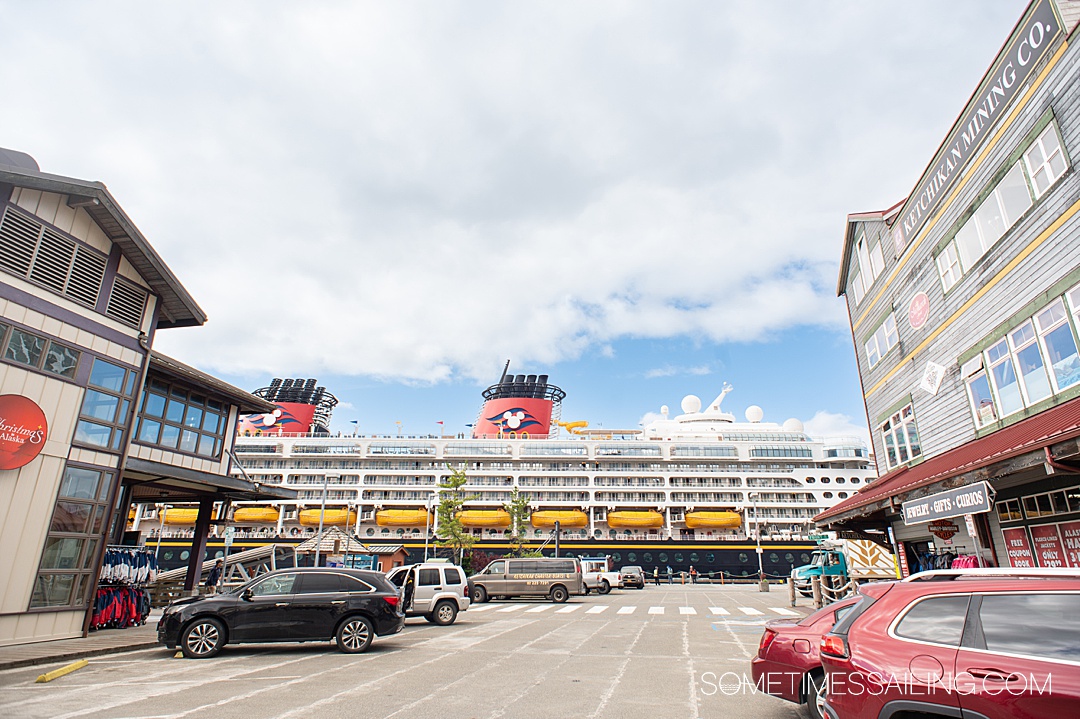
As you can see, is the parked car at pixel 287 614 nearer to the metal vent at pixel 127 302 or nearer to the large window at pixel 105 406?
the large window at pixel 105 406

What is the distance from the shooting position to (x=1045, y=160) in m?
9.71

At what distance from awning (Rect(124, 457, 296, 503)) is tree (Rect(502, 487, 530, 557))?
121ft

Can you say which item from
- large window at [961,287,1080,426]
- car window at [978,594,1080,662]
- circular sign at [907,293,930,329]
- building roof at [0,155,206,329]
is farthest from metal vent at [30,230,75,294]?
circular sign at [907,293,930,329]

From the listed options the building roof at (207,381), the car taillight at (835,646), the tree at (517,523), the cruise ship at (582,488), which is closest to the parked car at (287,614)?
the building roof at (207,381)

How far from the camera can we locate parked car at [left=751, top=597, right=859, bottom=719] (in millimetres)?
6059

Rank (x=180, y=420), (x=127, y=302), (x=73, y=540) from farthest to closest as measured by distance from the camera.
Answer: (x=180, y=420) < (x=127, y=302) < (x=73, y=540)

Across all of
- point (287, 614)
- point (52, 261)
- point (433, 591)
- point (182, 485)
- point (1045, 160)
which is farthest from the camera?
→ point (182, 485)

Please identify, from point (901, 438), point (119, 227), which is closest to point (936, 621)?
point (901, 438)

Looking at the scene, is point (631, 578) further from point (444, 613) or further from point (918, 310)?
point (918, 310)

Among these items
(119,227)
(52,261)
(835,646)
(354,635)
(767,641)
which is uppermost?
(119,227)

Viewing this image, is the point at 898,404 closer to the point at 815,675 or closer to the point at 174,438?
the point at 815,675

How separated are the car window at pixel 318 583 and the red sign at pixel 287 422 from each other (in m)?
61.9

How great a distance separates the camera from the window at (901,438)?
15023mm

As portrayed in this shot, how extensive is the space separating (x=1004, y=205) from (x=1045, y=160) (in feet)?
4.22
